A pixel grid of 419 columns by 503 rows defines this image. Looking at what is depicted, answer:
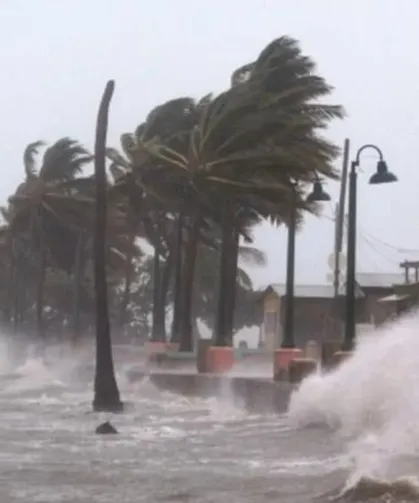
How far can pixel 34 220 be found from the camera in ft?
187

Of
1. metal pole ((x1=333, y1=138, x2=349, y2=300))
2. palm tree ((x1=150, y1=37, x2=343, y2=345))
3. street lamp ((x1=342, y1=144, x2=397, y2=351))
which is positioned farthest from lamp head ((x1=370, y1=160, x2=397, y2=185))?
metal pole ((x1=333, y1=138, x2=349, y2=300))

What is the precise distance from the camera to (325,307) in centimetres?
5000

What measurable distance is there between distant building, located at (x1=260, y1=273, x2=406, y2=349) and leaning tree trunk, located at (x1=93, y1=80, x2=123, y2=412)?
61.6 ft

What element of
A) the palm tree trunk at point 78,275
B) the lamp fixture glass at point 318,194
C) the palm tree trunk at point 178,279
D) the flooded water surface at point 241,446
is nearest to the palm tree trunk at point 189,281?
the palm tree trunk at point 178,279

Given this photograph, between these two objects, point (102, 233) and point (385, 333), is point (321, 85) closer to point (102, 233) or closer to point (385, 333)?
point (102, 233)

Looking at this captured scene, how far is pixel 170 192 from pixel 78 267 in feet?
44.1

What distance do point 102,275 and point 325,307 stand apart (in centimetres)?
2365

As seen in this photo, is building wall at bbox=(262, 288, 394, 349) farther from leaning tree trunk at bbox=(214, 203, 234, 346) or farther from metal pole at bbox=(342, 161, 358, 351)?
metal pole at bbox=(342, 161, 358, 351)

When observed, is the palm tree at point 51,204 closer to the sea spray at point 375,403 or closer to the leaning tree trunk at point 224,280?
the leaning tree trunk at point 224,280

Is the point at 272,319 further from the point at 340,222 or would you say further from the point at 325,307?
the point at 340,222

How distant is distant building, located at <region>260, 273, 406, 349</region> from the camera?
47.2 m

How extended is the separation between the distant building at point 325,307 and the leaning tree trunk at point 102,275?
61.6 feet

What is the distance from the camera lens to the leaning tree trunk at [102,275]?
26.5 metres

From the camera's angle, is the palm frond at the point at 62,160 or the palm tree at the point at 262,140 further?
the palm frond at the point at 62,160
